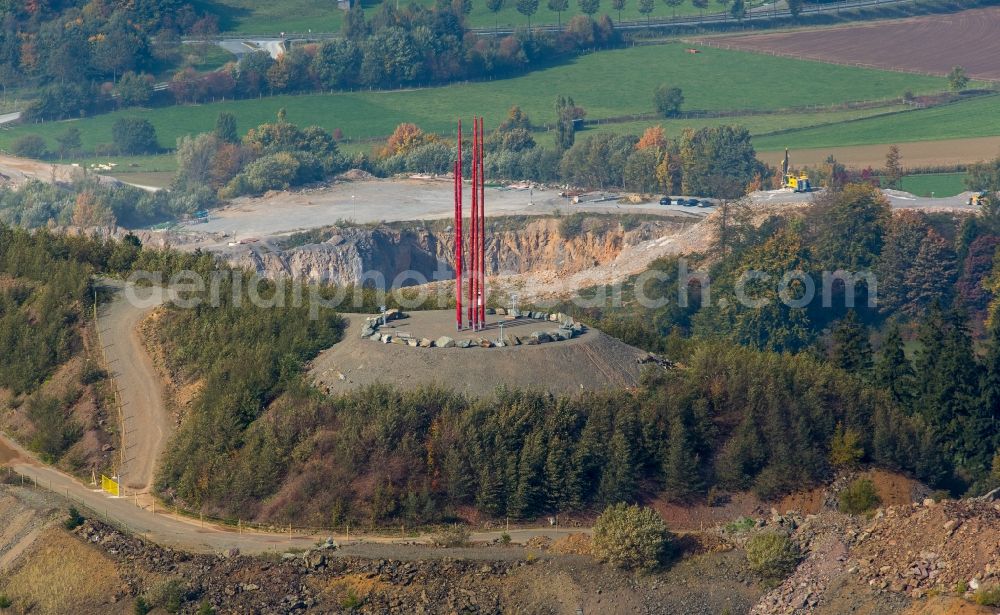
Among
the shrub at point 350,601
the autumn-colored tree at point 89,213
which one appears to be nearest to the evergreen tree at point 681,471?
the shrub at point 350,601

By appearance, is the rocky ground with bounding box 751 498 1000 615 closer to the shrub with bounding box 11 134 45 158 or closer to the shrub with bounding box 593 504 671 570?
the shrub with bounding box 593 504 671 570

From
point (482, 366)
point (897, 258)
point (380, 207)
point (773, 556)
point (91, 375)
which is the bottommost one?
point (380, 207)

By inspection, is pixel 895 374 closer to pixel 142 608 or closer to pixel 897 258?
pixel 142 608

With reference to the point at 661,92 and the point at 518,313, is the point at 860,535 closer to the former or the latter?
the point at 518,313

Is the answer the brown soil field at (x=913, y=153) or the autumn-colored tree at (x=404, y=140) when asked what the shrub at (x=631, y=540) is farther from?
the autumn-colored tree at (x=404, y=140)

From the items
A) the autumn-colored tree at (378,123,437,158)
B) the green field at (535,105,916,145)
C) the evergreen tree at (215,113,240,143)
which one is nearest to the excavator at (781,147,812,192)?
the green field at (535,105,916,145)

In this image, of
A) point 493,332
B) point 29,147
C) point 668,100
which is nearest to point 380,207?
point 29,147

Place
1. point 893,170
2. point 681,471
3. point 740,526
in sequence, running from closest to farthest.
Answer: point 740,526
point 681,471
point 893,170
